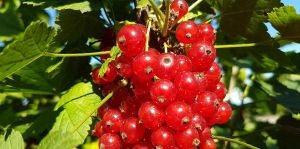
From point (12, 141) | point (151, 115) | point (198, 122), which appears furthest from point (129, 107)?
point (12, 141)

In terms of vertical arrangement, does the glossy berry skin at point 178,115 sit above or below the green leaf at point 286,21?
below

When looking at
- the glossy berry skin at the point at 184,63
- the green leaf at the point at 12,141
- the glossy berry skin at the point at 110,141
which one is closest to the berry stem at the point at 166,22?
the glossy berry skin at the point at 184,63

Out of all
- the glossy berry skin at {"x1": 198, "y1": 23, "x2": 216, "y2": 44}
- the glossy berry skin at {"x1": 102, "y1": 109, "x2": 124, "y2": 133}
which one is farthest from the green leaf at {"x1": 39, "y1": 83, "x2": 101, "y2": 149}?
the glossy berry skin at {"x1": 198, "y1": 23, "x2": 216, "y2": 44}

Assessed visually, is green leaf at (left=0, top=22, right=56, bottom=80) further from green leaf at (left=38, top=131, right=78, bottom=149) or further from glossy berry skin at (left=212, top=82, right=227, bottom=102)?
glossy berry skin at (left=212, top=82, right=227, bottom=102)

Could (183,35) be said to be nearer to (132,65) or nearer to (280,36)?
(132,65)

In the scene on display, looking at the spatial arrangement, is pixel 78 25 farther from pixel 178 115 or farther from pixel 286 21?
pixel 286 21

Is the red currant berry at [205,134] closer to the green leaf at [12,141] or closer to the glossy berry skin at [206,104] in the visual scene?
the glossy berry skin at [206,104]
